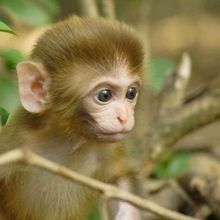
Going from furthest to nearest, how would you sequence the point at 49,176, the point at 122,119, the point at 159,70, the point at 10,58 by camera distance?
the point at 159,70 < the point at 10,58 < the point at 49,176 < the point at 122,119

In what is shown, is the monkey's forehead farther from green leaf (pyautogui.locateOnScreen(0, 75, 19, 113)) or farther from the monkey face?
green leaf (pyautogui.locateOnScreen(0, 75, 19, 113))

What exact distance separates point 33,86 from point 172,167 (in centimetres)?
190

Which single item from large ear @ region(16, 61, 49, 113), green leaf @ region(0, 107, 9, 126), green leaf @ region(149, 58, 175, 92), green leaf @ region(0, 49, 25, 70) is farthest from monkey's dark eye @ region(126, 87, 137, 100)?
green leaf @ region(149, 58, 175, 92)

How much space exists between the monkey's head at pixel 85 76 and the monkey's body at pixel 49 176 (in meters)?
0.12

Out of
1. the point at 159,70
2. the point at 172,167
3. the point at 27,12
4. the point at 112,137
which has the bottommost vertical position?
the point at 172,167

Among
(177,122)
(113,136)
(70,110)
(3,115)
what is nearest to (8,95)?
(3,115)

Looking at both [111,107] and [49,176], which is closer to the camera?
[111,107]

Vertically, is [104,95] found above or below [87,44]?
below

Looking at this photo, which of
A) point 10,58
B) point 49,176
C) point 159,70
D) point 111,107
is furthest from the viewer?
point 159,70

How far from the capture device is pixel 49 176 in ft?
12.1

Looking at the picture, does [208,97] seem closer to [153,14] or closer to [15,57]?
[15,57]

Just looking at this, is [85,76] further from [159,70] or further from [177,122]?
[159,70]

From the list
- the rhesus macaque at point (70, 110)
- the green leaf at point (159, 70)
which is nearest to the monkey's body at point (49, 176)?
the rhesus macaque at point (70, 110)

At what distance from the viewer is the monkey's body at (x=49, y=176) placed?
11.9 ft
